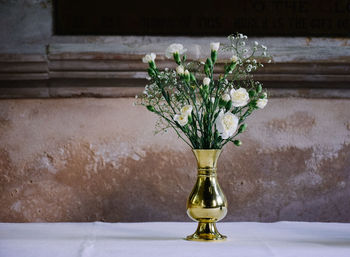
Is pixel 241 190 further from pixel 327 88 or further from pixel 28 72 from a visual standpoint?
pixel 28 72

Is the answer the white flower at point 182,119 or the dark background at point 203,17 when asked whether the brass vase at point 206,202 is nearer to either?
the white flower at point 182,119

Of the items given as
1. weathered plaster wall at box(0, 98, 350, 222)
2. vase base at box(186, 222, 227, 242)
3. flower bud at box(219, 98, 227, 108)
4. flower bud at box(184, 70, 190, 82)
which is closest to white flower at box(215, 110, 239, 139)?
flower bud at box(219, 98, 227, 108)

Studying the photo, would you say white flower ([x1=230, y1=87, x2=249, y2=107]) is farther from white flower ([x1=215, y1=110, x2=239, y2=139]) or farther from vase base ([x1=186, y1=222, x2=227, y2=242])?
vase base ([x1=186, y1=222, x2=227, y2=242])

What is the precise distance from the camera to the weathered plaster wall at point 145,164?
2037 millimetres

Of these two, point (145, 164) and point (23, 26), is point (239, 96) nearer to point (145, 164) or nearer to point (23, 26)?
point (145, 164)

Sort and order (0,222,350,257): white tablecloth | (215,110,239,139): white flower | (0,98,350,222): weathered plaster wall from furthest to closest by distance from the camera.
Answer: (0,98,350,222): weathered plaster wall → (215,110,239,139): white flower → (0,222,350,257): white tablecloth

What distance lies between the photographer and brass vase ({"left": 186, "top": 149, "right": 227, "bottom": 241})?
1.49 meters

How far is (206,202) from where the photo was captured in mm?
1487

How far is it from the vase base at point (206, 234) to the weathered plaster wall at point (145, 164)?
53cm

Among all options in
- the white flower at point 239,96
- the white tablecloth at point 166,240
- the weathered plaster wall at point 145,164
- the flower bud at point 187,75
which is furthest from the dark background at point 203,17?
the white tablecloth at point 166,240

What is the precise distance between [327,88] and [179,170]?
2.42ft

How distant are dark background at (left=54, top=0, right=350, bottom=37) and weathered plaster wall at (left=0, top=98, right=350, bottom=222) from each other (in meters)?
0.31

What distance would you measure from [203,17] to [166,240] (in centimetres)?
102

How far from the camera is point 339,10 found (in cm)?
210
